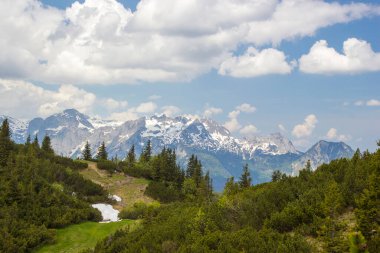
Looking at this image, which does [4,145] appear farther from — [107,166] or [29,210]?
[107,166]

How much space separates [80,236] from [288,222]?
23065mm

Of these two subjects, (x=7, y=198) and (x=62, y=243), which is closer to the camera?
(x=62, y=243)

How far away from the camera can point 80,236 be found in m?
39.5

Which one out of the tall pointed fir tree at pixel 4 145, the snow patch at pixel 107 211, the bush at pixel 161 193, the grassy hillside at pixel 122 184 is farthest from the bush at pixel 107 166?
the snow patch at pixel 107 211

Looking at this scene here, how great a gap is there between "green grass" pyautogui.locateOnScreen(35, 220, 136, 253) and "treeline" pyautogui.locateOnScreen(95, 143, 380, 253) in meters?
6.76

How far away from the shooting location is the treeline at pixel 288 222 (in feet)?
69.3

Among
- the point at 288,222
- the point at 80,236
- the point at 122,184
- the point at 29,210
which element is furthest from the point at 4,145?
the point at 288,222

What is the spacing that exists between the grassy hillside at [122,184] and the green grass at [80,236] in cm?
2162

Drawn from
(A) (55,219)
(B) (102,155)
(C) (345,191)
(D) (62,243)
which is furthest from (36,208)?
(B) (102,155)

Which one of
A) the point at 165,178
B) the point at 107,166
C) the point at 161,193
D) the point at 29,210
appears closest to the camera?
the point at 29,210

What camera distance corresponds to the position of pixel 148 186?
250 ft

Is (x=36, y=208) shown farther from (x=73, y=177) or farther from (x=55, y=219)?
(x=73, y=177)

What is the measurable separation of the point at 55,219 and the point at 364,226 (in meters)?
31.4

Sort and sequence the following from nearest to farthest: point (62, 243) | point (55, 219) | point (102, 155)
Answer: point (62, 243) → point (55, 219) → point (102, 155)
